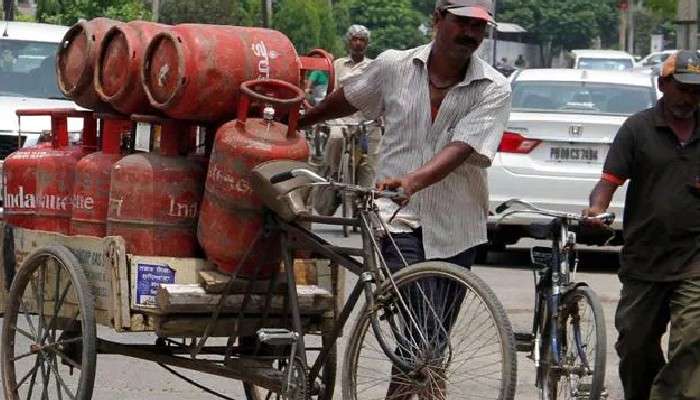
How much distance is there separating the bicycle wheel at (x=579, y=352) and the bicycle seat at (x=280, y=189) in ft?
4.31

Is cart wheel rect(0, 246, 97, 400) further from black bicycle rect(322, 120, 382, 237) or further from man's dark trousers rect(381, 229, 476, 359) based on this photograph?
black bicycle rect(322, 120, 382, 237)

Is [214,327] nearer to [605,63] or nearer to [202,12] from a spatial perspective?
[202,12]

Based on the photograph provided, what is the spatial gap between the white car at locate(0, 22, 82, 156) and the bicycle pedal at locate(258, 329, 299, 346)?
27.4 feet

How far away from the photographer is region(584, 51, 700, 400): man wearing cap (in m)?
6.35

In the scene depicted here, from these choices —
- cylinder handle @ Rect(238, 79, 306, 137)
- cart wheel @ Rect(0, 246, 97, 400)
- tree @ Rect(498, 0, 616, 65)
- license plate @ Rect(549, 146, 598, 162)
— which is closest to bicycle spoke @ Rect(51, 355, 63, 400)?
cart wheel @ Rect(0, 246, 97, 400)

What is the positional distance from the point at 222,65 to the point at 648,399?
2242 millimetres

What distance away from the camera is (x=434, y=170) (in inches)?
226

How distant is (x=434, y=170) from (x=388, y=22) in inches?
3164

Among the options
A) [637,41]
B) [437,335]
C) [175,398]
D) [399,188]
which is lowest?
[637,41]

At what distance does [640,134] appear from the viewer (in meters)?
6.53

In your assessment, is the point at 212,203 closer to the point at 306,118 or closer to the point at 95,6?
the point at 306,118

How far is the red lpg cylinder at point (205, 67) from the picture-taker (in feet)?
20.2

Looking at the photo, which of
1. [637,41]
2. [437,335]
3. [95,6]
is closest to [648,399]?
[437,335]

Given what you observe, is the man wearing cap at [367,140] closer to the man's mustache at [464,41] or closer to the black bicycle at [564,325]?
the black bicycle at [564,325]
